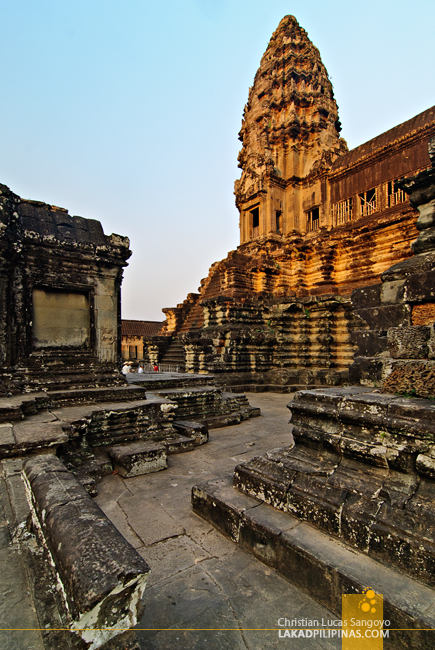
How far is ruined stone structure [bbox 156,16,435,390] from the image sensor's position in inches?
439

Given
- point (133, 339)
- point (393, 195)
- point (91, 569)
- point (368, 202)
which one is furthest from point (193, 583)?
point (133, 339)

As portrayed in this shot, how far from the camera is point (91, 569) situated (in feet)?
4.08

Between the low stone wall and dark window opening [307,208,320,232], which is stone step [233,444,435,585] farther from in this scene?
dark window opening [307,208,320,232]

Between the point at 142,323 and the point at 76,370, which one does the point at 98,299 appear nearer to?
the point at 76,370

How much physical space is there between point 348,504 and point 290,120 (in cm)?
1674

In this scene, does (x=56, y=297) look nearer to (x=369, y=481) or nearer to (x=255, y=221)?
(x=369, y=481)

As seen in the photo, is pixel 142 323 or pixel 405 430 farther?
pixel 142 323

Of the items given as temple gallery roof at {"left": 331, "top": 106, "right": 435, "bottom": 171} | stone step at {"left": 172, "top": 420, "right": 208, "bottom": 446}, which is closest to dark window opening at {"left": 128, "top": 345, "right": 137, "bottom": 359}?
temple gallery roof at {"left": 331, "top": 106, "right": 435, "bottom": 171}

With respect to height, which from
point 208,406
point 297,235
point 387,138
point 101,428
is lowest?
point 208,406

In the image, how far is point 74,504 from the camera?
1.71 meters

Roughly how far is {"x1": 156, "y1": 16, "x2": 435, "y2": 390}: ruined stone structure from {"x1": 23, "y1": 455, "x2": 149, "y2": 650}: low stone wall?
8798 millimetres

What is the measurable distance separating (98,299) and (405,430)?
4.86 metres

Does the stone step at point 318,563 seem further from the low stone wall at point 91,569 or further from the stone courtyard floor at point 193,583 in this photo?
the low stone wall at point 91,569

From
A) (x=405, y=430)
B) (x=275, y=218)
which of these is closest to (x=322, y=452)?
(x=405, y=430)
